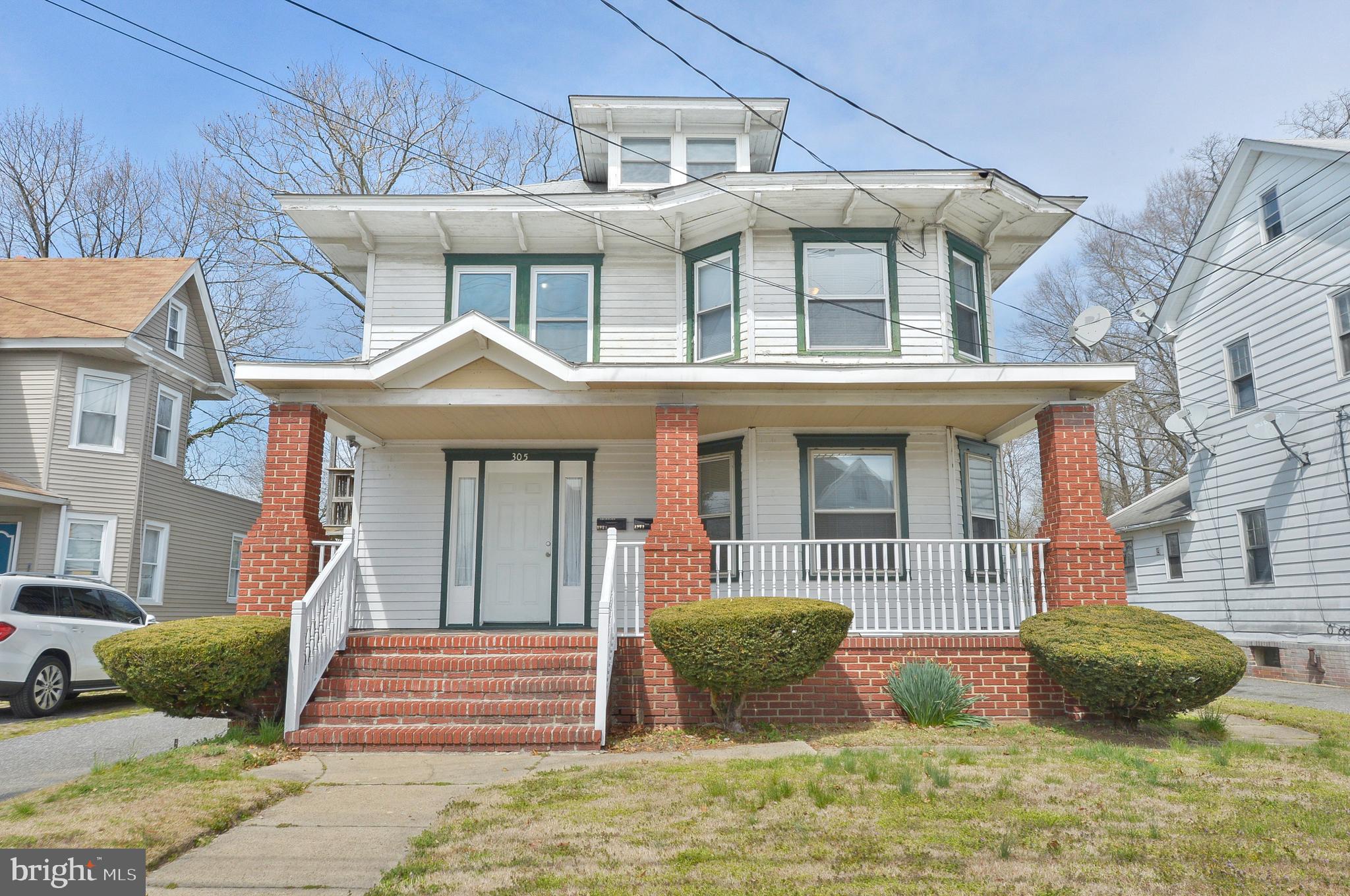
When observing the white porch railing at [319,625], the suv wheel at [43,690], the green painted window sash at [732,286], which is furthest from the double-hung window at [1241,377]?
the suv wheel at [43,690]

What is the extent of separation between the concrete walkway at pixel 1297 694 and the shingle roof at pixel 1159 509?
399 cm

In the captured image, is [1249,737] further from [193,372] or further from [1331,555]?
[193,372]

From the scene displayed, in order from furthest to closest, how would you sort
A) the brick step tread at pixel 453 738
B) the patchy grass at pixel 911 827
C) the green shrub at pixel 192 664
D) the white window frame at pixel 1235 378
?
the white window frame at pixel 1235 378, the brick step tread at pixel 453 738, the green shrub at pixel 192 664, the patchy grass at pixel 911 827

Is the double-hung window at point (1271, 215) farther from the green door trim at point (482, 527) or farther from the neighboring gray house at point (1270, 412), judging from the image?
the green door trim at point (482, 527)

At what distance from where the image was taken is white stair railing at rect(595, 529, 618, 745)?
24.5 ft

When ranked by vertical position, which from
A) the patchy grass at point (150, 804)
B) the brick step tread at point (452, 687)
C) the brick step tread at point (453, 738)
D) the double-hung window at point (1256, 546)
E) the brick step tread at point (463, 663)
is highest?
the double-hung window at point (1256, 546)

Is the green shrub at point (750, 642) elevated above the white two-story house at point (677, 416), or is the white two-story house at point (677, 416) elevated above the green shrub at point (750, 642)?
the white two-story house at point (677, 416)

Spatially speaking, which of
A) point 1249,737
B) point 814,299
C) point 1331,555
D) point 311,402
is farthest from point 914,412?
point 1331,555

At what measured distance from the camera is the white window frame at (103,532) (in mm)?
15945

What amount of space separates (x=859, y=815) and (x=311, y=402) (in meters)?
6.82

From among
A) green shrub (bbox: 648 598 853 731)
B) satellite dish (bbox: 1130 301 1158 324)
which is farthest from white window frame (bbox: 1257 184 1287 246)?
green shrub (bbox: 648 598 853 731)

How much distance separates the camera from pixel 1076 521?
29.9ft

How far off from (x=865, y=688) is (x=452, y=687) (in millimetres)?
3850

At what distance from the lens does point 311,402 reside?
9.16m
